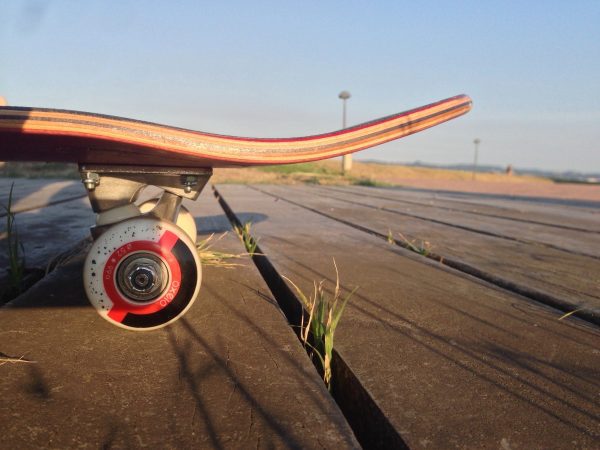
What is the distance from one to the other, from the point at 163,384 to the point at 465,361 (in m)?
0.66

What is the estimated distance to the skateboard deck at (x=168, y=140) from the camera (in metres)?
1.21

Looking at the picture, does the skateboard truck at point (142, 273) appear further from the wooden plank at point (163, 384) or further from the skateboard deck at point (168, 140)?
the skateboard deck at point (168, 140)

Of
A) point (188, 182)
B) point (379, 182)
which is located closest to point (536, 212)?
point (188, 182)

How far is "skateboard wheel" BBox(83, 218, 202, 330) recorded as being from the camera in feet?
3.84

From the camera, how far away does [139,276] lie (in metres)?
1.18

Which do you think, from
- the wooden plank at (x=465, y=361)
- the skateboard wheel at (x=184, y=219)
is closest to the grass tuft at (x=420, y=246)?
the wooden plank at (x=465, y=361)

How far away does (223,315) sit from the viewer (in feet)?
4.41

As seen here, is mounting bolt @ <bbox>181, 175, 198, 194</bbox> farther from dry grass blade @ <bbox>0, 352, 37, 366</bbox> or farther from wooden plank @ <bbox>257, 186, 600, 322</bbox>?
wooden plank @ <bbox>257, 186, 600, 322</bbox>

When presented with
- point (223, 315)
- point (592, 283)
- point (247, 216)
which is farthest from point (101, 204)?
point (247, 216)

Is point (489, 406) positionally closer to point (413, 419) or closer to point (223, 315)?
point (413, 419)

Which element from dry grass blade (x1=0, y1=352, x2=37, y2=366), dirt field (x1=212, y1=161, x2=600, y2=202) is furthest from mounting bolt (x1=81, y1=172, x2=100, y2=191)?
dirt field (x1=212, y1=161, x2=600, y2=202)

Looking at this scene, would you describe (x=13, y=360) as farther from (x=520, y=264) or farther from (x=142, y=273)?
(x=520, y=264)

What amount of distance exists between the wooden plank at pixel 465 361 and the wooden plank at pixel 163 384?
142mm

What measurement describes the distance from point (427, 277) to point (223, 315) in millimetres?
892
